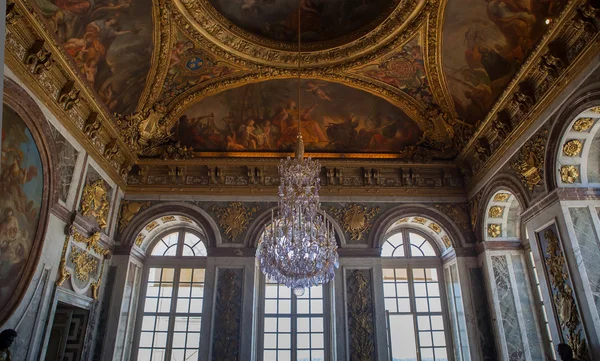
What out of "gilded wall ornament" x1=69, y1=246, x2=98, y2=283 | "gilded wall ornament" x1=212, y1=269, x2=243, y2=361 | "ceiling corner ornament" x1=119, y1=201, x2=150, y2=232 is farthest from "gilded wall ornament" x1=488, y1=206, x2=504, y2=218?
"gilded wall ornament" x1=69, y1=246, x2=98, y2=283

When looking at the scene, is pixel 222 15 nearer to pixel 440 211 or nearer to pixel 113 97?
pixel 113 97

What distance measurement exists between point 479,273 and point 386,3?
639 cm

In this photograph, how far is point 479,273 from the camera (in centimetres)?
987

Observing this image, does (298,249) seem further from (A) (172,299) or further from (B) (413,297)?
(A) (172,299)

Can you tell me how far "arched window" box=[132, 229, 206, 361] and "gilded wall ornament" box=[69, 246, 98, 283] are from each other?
6.37 feet

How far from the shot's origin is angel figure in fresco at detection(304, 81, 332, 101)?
10.6 meters

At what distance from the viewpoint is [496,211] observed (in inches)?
382

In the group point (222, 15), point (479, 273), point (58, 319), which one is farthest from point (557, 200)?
point (58, 319)

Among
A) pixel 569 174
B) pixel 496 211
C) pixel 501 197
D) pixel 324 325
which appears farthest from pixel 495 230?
pixel 324 325

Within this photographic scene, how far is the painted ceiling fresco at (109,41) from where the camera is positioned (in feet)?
24.1

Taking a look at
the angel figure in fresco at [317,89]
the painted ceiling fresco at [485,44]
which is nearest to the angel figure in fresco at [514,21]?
the painted ceiling fresco at [485,44]

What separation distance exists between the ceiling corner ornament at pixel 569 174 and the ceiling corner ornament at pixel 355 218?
14.5 ft

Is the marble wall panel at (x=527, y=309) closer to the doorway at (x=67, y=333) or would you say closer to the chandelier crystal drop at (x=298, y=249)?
the chandelier crystal drop at (x=298, y=249)

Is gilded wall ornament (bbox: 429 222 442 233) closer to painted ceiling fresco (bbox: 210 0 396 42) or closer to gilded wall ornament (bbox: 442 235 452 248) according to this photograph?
gilded wall ornament (bbox: 442 235 452 248)
